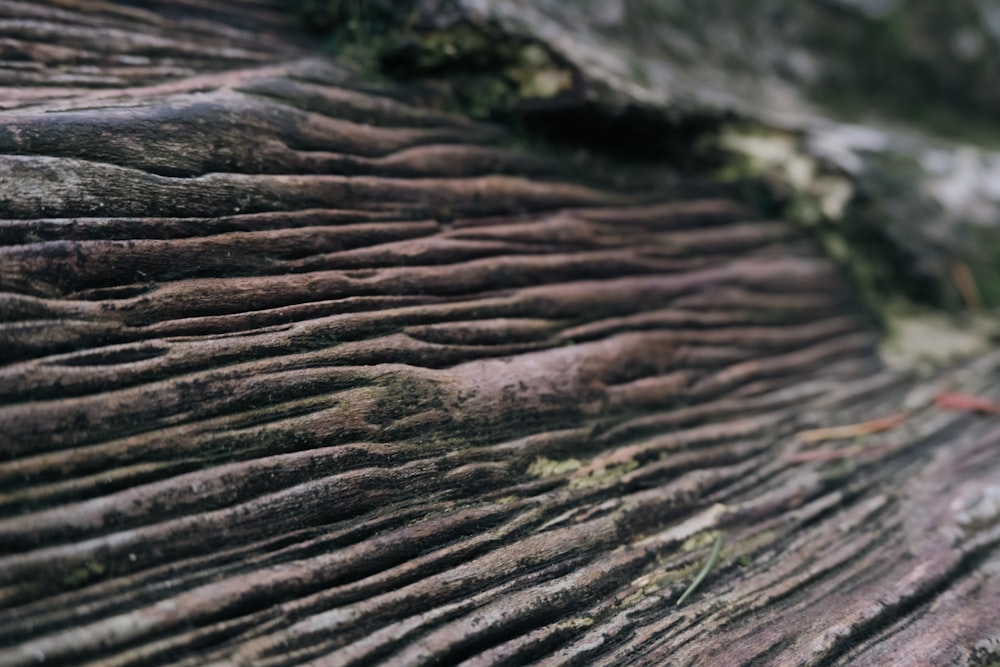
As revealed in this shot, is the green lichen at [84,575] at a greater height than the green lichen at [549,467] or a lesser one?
lesser

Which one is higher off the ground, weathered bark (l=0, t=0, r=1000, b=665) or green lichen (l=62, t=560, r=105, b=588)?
weathered bark (l=0, t=0, r=1000, b=665)

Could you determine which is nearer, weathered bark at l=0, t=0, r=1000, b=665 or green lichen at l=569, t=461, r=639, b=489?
weathered bark at l=0, t=0, r=1000, b=665

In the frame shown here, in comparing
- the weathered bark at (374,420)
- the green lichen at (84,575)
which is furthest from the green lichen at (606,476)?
the green lichen at (84,575)

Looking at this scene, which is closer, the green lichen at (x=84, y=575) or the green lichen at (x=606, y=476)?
the green lichen at (x=84, y=575)

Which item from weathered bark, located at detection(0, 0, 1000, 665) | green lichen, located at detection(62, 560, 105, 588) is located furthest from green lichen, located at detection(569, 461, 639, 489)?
green lichen, located at detection(62, 560, 105, 588)

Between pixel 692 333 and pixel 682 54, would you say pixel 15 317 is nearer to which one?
pixel 692 333

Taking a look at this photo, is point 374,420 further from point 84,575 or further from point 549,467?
point 84,575

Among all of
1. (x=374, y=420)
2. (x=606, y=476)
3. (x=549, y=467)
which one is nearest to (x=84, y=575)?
(x=374, y=420)

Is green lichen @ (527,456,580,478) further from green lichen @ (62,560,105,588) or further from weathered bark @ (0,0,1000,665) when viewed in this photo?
green lichen @ (62,560,105,588)

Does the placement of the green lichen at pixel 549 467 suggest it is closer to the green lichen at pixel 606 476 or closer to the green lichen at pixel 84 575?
the green lichen at pixel 606 476
